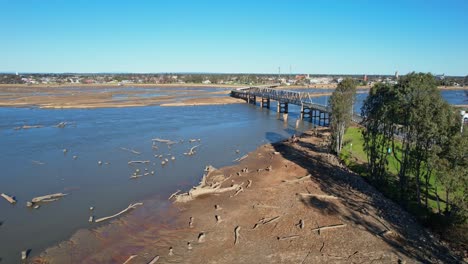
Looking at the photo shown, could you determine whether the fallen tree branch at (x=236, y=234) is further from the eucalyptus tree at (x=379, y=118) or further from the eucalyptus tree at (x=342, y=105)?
the eucalyptus tree at (x=342, y=105)

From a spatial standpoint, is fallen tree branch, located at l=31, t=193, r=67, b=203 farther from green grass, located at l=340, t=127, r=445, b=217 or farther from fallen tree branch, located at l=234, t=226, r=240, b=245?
green grass, located at l=340, t=127, r=445, b=217

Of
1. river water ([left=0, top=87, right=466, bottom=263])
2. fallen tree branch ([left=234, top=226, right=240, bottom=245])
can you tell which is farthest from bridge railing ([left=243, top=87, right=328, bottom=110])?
fallen tree branch ([left=234, top=226, right=240, bottom=245])

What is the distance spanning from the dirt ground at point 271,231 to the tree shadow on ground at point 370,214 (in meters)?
0.06

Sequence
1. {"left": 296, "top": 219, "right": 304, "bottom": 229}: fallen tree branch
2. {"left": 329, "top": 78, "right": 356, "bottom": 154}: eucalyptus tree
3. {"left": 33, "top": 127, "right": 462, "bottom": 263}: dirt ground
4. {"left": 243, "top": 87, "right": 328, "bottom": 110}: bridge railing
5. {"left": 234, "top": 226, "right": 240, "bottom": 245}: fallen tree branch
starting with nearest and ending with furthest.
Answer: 1. {"left": 33, "top": 127, "right": 462, "bottom": 263}: dirt ground
2. {"left": 234, "top": 226, "right": 240, "bottom": 245}: fallen tree branch
3. {"left": 296, "top": 219, "right": 304, "bottom": 229}: fallen tree branch
4. {"left": 329, "top": 78, "right": 356, "bottom": 154}: eucalyptus tree
5. {"left": 243, "top": 87, "right": 328, "bottom": 110}: bridge railing

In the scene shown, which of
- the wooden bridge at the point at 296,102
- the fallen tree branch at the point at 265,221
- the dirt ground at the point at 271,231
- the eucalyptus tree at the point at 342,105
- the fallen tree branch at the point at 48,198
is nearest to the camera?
the dirt ground at the point at 271,231

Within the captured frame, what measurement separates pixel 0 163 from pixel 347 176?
3381 centimetres

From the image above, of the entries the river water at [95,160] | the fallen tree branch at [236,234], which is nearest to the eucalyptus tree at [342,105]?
the river water at [95,160]

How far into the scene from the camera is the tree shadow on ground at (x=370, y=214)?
17.4 m

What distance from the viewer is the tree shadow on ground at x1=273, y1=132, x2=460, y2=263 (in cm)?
1736

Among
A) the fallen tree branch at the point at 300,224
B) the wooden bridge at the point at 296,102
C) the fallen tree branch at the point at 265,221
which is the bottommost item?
the fallen tree branch at the point at 265,221

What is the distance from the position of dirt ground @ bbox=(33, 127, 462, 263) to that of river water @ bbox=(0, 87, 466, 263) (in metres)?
2.85

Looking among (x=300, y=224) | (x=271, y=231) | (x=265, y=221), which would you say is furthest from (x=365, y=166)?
(x=271, y=231)

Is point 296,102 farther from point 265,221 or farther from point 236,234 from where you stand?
point 236,234

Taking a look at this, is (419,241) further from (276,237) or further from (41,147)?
(41,147)
